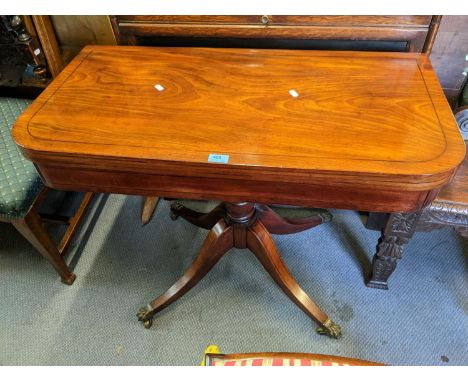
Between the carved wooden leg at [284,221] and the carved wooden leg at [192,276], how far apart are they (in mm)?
198

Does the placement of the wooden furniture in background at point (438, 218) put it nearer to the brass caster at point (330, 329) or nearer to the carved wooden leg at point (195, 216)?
the brass caster at point (330, 329)

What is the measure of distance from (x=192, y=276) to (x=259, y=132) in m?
0.65

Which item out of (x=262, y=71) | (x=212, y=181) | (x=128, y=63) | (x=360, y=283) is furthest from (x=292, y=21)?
(x=360, y=283)

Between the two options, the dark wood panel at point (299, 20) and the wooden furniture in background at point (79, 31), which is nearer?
the dark wood panel at point (299, 20)

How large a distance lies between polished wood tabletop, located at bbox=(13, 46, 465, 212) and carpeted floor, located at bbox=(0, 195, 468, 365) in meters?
0.65

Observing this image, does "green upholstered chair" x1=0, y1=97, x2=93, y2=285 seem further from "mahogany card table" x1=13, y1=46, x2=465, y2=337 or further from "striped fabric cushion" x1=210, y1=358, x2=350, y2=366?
"striped fabric cushion" x1=210, y1=358, x2=350, y2=366

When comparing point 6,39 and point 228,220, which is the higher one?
point 6,39

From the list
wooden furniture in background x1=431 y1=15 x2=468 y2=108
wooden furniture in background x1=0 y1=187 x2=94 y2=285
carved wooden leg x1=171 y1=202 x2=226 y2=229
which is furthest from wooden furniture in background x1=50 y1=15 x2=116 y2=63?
wooden furniture in background x1=431 y1=15 x2=468 y2=108

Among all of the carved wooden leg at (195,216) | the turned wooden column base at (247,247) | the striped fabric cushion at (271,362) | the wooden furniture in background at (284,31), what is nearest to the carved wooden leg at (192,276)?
the turned wooden column base at (247,247)

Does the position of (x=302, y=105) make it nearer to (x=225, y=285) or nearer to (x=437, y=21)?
(x=437, y=21)

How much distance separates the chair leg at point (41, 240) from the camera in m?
1.20

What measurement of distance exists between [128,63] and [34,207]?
1.86ft

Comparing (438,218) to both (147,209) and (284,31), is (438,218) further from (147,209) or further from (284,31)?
(147,209)
